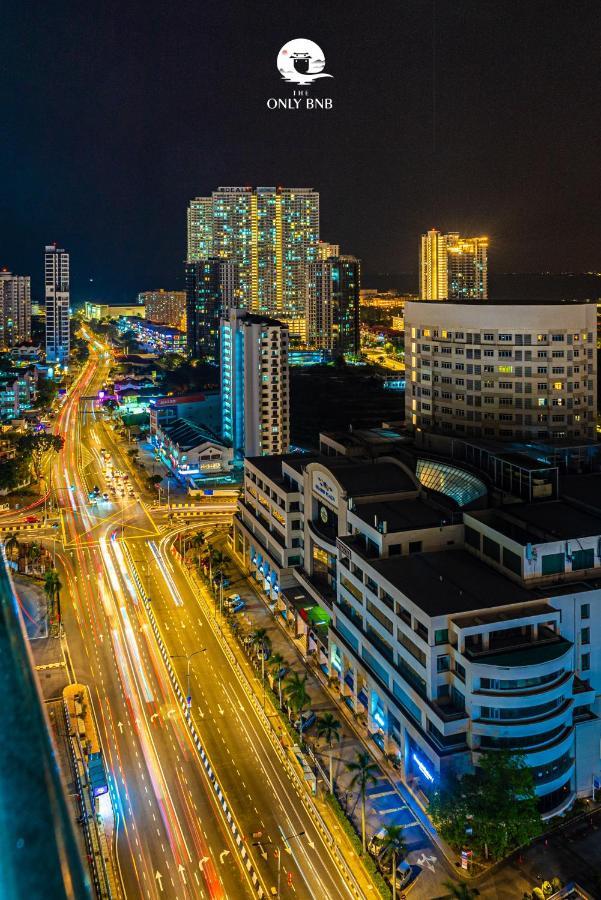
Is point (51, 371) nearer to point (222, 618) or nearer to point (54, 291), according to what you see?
point (54, 291)

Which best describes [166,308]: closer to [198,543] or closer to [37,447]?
[37,447]

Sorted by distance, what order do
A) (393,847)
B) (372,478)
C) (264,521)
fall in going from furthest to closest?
(264,521)
(372,478)
(393,847)

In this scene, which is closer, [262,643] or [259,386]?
[262,643]

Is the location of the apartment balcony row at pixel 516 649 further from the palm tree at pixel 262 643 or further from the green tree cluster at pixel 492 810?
the palm tree at pixel 262 643

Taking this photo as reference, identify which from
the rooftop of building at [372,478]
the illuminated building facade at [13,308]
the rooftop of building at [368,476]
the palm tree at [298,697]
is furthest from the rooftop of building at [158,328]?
Answer: the palm tree at [298,697]

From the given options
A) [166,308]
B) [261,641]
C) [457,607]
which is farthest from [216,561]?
[166,308]

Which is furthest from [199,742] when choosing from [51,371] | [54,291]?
[54,291]

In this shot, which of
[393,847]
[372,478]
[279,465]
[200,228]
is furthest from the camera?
[200,228]
